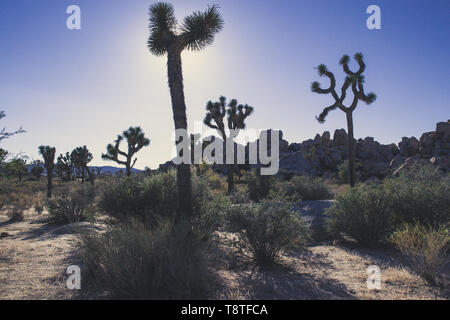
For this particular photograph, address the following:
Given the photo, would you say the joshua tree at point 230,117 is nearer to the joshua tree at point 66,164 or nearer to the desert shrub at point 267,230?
the desert shrub at point 267,230

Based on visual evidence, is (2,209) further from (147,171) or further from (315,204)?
(315,204)

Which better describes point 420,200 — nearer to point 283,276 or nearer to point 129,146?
point 283,276

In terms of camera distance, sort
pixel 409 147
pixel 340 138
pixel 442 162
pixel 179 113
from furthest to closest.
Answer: pixel 340 138
pixel 409 147
pixel 442 162
pixel 179 113

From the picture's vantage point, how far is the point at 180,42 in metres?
8.20

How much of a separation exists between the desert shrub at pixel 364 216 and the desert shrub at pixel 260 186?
956 cm

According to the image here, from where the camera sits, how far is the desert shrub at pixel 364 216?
23.6 feet

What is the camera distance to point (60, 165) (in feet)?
171

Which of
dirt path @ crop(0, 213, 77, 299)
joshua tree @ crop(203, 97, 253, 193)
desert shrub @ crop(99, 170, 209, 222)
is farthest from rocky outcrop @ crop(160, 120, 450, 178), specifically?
dirt path @ crop(0, 213, 77, 299)

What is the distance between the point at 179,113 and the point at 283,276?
14.9 feet

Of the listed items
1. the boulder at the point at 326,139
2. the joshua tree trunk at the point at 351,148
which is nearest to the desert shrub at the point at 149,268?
the joshua tree trunk at the point at 351,148

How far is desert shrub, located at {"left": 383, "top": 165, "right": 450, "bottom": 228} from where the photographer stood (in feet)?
23.3

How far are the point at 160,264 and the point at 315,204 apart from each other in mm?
8320

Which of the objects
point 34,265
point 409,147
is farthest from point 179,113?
point 409,147
